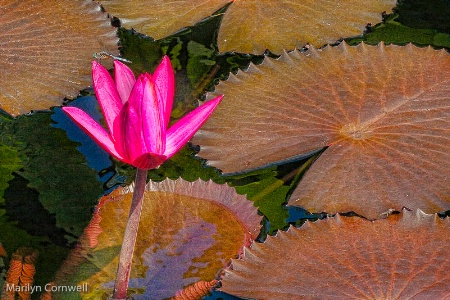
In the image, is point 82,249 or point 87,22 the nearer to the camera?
point 82,249

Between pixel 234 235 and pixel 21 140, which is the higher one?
pixel 21 140

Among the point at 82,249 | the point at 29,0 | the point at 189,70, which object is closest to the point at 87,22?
the point at 29,0

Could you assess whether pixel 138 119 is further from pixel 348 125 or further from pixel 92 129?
pixel 348 125

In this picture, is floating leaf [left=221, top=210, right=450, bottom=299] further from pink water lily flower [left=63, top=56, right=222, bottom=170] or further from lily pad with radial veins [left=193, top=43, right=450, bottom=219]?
pink water lily flower [left=63, top=56, right=222, bottom=170]

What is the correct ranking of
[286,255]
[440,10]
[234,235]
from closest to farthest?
[286,255], [234,235], [440,10]

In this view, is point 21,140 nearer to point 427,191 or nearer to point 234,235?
point 234,235

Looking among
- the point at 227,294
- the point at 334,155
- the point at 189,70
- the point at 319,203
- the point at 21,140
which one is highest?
the point at 189,70

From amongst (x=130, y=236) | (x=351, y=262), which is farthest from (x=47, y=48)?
(x=351, y=262)
